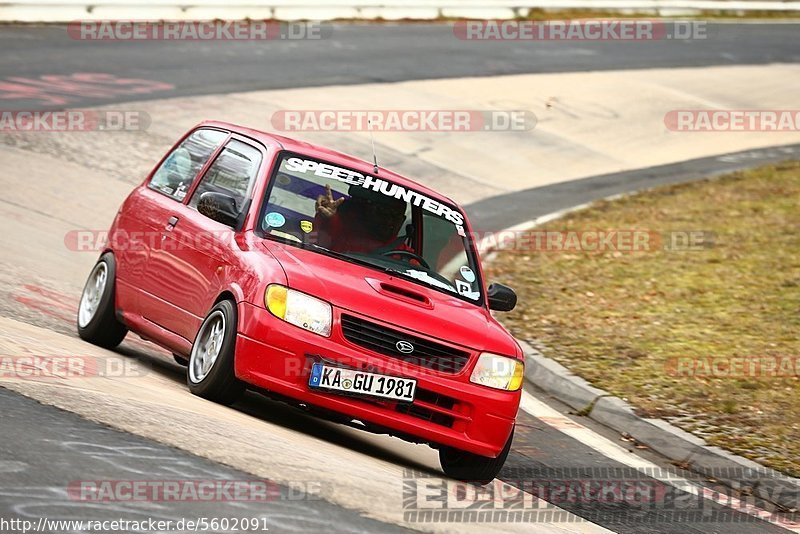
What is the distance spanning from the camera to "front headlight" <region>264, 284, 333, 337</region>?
7.29 metres

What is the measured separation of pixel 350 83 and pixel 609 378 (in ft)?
47.2

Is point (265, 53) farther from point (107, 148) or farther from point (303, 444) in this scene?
point (303, 444)

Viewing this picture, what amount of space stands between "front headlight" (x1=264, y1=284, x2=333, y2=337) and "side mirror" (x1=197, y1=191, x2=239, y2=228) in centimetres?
94

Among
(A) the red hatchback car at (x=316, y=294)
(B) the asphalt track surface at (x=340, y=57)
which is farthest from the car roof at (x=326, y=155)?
(B) the asphalt track surface at (x=340, y=57)

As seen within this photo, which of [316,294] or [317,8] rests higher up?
[316,294]

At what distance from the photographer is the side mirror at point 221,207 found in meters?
8.11

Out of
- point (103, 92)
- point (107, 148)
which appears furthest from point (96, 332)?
point (103, 92)

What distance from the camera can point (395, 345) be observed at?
7.37m

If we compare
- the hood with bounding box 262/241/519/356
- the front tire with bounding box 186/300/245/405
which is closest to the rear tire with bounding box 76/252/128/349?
the front tire with bounding box 186/300/245/405

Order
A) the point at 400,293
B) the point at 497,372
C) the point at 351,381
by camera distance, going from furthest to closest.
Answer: the point at 400,293
the point at 497,372
the point at 351,381

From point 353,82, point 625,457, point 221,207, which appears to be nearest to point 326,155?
point 221,207

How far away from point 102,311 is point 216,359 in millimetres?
2098

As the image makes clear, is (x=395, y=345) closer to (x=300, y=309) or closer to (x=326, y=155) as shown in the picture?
(x=300, y=309)

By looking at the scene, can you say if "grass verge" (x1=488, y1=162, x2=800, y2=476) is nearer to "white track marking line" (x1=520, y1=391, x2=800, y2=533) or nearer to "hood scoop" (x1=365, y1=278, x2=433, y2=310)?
"white track marking line" (x1=520, y1=391, x2=800, y2=533)
